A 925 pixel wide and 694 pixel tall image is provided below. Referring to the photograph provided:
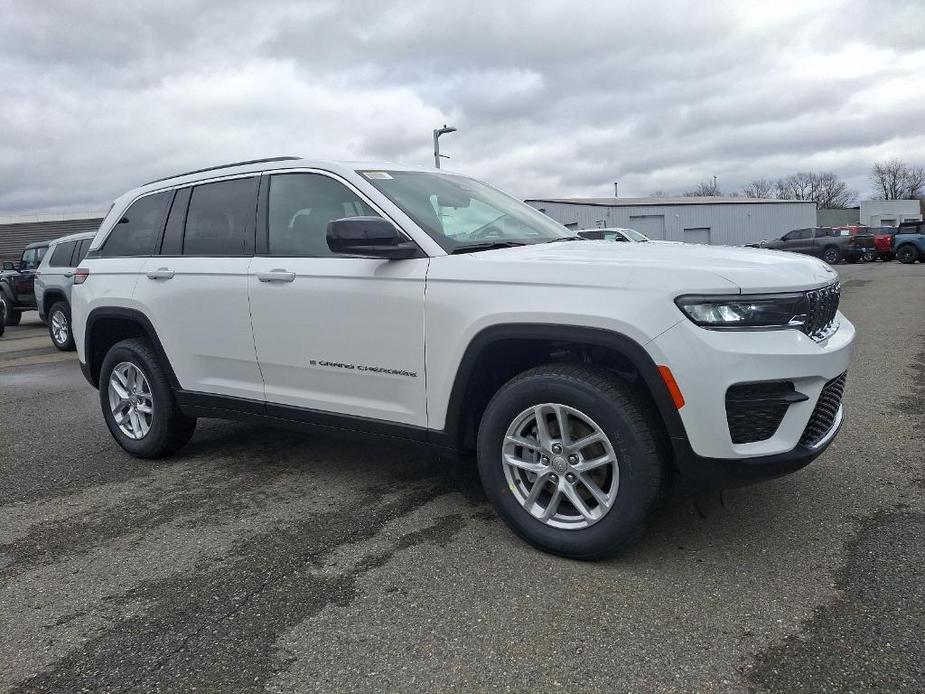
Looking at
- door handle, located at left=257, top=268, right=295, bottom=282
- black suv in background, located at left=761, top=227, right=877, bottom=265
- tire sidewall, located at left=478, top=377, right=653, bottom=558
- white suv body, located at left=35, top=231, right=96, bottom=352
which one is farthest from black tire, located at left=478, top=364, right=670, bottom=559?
black suv in background, located at left=761, top=227, right=877, bottom=265

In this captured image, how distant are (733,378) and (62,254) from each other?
1241 centimetres

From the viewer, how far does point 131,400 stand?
494cm

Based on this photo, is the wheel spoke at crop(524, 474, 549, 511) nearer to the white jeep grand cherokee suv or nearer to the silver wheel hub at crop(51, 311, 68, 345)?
the white jeep grand cherokee suv

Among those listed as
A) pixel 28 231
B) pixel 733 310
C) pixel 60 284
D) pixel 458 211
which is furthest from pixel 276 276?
pixel 28 231

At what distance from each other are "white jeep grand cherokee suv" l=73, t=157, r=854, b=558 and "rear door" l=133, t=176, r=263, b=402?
0.05ft

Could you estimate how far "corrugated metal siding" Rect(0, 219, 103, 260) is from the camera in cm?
4359

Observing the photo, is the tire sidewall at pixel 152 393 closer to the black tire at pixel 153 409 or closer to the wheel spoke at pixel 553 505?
the black tire at pixel 153 409

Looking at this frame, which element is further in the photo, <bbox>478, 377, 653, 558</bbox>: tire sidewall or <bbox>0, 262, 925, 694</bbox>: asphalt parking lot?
<bbox>478, 377, 653, 558</bbox>: tire sidewall

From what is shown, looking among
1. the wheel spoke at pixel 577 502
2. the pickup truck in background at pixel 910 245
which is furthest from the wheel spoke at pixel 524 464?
the pickup truck in background at pixel 910 245

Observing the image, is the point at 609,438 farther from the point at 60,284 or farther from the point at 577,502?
the point at 60,284

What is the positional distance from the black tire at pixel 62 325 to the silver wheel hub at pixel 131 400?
786 centimetres

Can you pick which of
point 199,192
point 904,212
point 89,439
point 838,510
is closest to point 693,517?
point 838,510

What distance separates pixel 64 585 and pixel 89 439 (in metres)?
2.75

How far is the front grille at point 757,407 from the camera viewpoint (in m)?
2.76
